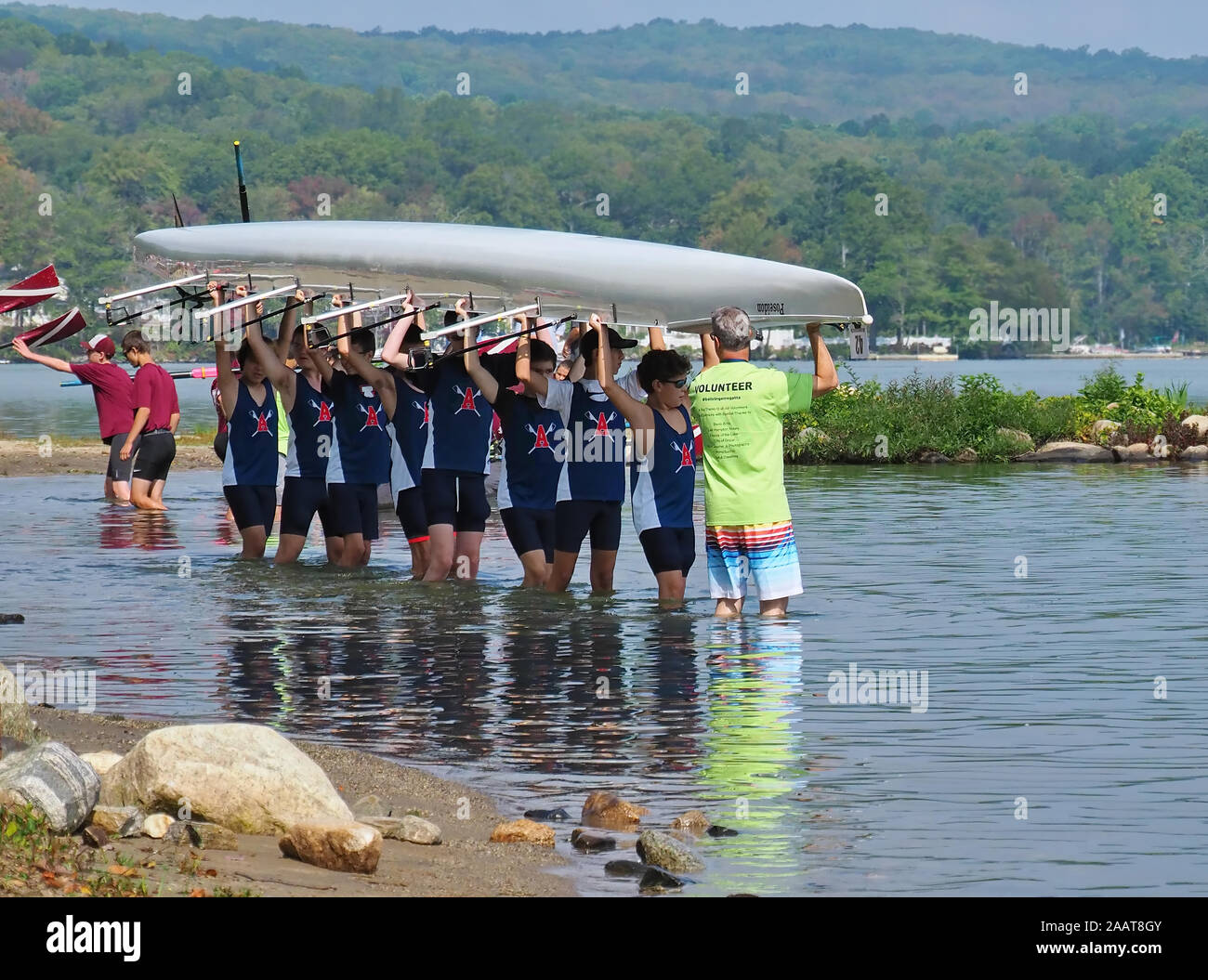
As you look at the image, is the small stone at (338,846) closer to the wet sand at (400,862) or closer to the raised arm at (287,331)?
the wet sand at (400,862)

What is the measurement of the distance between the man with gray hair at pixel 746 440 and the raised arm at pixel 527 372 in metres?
2.00

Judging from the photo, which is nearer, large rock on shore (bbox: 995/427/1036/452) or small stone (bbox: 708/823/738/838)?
small stone (bbox: 708/823/738/838)

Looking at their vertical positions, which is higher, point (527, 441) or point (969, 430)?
point (527, 441)

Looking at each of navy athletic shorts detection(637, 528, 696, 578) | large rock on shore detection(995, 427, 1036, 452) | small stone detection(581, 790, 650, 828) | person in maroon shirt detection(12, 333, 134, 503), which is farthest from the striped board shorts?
large rock on shore detection(995, 427, 1036, 452)

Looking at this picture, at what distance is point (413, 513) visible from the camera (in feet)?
44.4

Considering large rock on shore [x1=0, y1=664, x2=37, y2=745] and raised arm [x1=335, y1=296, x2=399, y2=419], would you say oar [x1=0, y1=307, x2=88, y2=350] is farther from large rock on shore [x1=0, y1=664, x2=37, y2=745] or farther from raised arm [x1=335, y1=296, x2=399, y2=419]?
large rock on shore [x1=0, y1=664, x2=37, y2=745]

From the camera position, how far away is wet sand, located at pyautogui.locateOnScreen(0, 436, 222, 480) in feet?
97.3

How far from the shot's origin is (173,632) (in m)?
12.0

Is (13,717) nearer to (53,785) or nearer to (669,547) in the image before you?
(53,785)

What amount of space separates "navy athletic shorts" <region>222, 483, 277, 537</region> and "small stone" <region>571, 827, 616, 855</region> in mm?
7863

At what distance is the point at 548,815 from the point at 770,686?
9.33 feet

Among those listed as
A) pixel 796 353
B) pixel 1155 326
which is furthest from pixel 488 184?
pixel 1155 326

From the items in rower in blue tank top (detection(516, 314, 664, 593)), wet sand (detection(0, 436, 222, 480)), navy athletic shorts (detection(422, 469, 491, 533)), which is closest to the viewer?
rower in blue tank top (detection(516, 314, 664, 593))

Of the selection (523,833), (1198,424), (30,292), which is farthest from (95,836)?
(1198,424)
